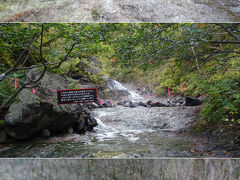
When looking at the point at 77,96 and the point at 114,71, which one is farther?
the point at 114,71

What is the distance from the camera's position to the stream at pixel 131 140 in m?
2.03

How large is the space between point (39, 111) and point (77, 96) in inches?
21.8

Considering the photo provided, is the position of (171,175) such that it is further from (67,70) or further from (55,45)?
(55,45)

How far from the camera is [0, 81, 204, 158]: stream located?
2031 mm

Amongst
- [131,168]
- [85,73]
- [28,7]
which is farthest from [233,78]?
[28,7]

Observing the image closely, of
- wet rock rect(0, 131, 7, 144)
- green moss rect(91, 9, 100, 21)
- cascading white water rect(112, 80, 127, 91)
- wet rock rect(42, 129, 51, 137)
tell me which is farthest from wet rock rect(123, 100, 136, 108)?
wet rock rect(0, 131, 7, 144)

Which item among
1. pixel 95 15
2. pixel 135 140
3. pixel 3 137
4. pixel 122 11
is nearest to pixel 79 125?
pixel 135 140

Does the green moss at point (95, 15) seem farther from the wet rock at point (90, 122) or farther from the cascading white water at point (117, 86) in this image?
the wet rock at point (90, 122)

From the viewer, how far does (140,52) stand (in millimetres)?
2203

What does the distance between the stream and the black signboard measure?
0.19 metres

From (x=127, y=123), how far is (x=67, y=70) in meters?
1.01

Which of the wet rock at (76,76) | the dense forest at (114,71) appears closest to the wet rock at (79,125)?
the dense forest at (114,71)

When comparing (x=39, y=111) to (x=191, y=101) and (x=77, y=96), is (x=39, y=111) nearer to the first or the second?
(x=77, y=96)

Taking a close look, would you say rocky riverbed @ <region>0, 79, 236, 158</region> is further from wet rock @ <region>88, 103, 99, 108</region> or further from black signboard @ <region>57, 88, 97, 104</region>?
black signboard @ <region>57, 88, 97, 104</region>
